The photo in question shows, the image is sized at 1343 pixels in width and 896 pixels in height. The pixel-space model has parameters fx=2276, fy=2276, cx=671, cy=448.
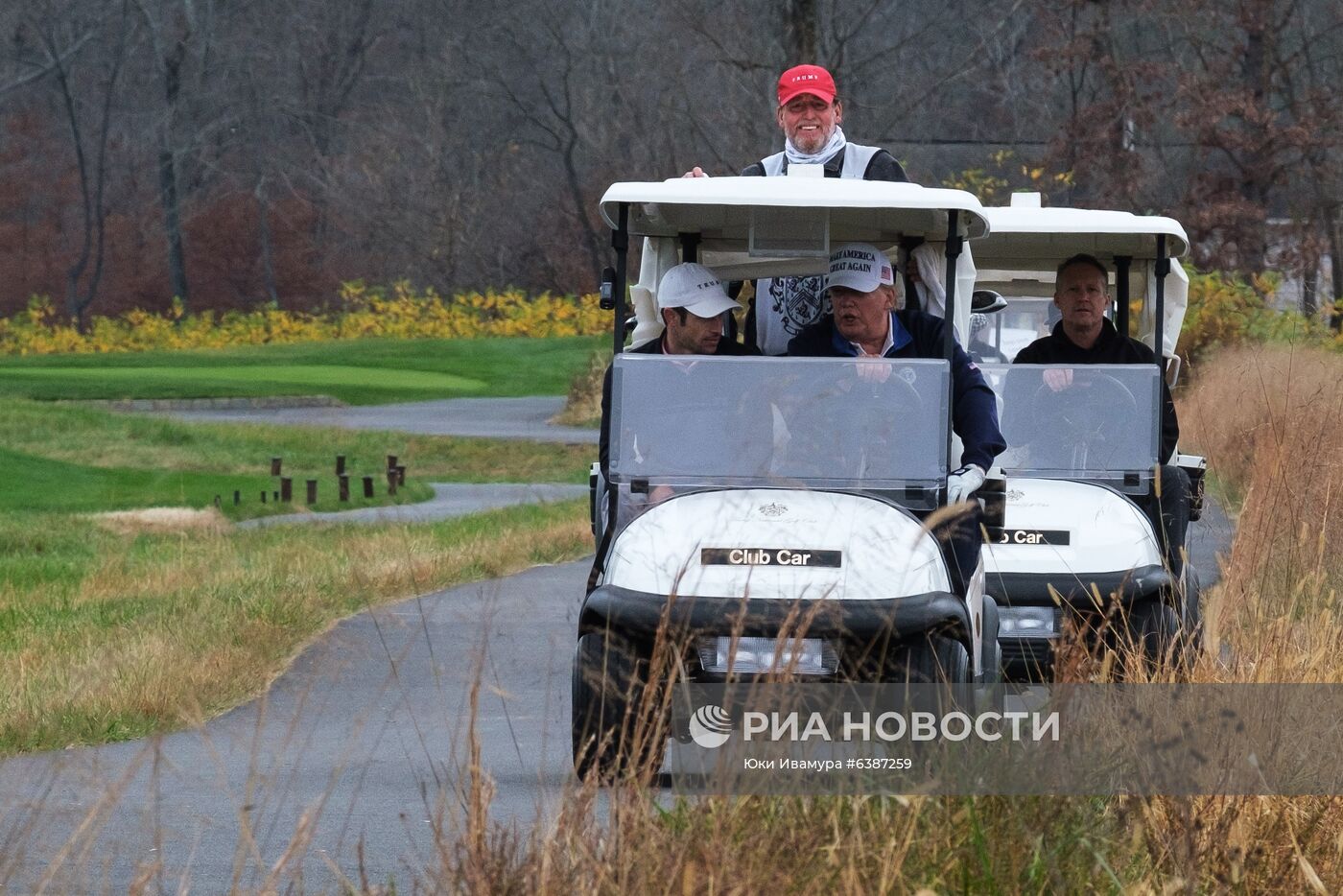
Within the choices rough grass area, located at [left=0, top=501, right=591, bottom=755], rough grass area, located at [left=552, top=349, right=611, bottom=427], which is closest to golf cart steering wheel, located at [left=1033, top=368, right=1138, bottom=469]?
rough grass area, located at [left=0, top=501, right=591, bottom=755]

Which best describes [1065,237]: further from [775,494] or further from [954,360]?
[775,494]

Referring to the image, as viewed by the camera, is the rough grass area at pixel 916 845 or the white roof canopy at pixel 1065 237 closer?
the rough grass area at pixel 916 845

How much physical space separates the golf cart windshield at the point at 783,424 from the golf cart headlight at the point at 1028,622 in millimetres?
1503

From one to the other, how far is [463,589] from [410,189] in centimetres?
4920

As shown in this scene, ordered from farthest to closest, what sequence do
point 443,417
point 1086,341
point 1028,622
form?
point 443,417 < point 1086,341 < point 1028,622

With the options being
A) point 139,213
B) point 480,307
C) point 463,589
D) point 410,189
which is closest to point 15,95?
point 139,213

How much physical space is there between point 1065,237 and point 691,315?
262 centimetres

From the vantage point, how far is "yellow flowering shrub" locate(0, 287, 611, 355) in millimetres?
55469

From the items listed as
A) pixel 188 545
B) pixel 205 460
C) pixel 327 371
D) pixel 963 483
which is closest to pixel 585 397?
pixel 205 460

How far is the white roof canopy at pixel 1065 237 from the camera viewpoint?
858cm

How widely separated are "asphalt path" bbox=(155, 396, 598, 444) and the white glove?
23.5m

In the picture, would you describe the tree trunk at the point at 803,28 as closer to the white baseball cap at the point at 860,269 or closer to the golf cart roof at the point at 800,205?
the golf cart roof at the point at 800,205

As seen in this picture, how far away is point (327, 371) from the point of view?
4450 cm

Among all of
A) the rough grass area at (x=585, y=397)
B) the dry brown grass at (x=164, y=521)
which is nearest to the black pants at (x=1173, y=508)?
the dry brown grass at (x=164, y=521)
